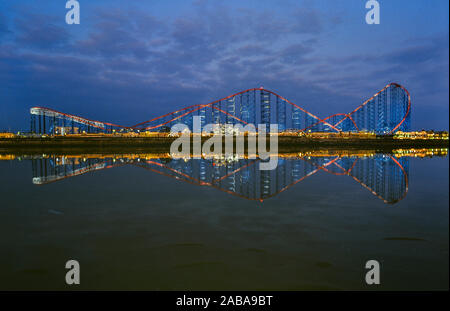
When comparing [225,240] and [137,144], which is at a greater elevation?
[137,144]

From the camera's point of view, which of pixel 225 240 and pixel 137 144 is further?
pixel 137 144

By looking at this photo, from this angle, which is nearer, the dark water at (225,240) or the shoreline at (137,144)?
the dark water at (225,240)

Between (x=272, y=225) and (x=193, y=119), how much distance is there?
102 meters

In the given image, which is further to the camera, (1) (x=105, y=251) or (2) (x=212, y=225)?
(2) (x=212, y=225)

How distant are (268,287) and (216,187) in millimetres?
9472

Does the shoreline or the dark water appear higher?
the shoreline

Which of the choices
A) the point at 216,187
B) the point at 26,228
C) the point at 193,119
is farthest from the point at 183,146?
the point at 26,228

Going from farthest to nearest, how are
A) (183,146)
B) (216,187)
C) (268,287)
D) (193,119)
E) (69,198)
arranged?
(193,119), (183,146), (216,187), (69,198), (268,287)

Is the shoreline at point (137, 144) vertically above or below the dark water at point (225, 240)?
above

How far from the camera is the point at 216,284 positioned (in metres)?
4.46

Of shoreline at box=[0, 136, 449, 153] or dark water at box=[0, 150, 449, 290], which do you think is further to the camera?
shoreline at box=[0, 136, 449, 153]
